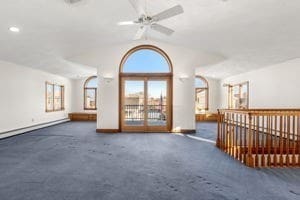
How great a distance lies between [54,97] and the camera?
32.5ft

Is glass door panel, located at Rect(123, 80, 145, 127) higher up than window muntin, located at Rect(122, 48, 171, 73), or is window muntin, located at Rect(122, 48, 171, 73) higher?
window muntin, located at Rect(122, 48, 171, 73)

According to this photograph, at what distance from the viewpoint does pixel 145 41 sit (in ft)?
24.7

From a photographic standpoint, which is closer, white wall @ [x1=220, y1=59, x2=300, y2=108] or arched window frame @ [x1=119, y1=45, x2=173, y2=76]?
white wall @ [x1=220, y1=59, x2=300, y2=108]

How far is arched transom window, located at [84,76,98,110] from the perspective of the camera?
12.0m

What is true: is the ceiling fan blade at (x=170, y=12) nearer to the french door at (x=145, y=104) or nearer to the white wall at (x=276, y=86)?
the french door at (x=145, y=104)

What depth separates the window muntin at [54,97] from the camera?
926 cm

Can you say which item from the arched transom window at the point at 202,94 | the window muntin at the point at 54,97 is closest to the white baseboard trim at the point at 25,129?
the window muntin at the point at 54,97

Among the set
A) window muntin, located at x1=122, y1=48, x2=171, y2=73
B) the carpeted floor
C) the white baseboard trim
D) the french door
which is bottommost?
the carpeted floor

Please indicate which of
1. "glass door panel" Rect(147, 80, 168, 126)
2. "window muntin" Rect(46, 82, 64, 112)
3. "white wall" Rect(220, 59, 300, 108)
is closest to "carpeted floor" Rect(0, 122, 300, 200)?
"glass door panel" Rect(147, 80, 168, 126)

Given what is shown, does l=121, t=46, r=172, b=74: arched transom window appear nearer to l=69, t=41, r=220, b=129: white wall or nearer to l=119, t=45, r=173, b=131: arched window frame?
l=119, t=45, r=173, b=131: arched window frame

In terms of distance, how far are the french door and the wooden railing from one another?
2690mm

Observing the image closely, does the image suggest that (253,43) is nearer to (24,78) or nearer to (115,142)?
(115,142)

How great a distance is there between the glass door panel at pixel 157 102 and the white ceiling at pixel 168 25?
1.64 m

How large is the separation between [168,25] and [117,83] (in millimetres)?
3019
